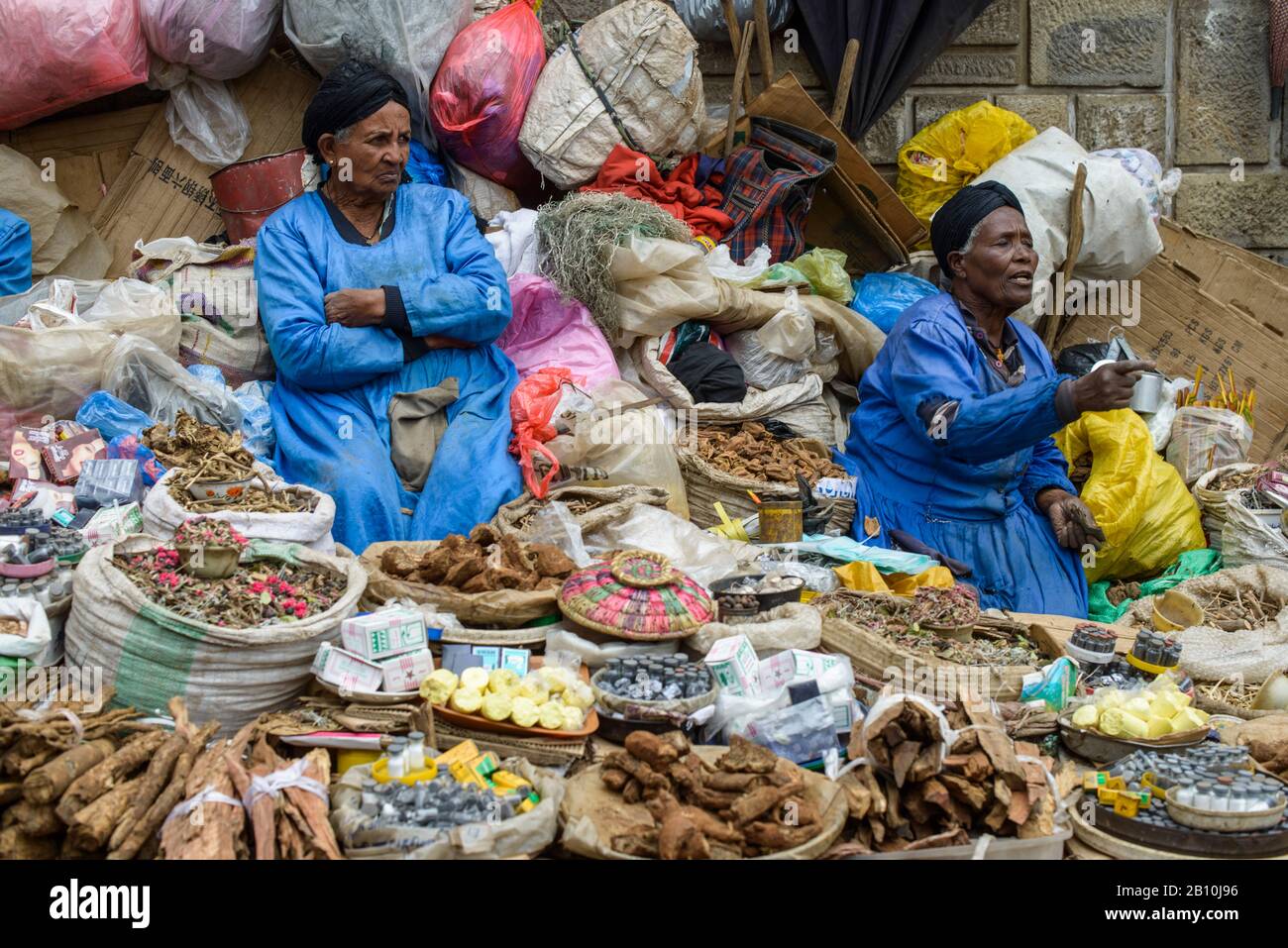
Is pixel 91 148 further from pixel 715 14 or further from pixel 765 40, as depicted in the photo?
pixel 765 40

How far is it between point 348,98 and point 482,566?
6.10 feet

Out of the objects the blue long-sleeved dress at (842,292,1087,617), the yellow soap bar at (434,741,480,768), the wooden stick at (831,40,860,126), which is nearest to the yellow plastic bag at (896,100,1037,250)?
the wooden stick at (831,40,860,126)

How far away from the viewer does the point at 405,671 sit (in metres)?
3.11

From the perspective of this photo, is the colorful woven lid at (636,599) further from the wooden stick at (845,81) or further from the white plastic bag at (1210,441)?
the wooden stick at (845,81)

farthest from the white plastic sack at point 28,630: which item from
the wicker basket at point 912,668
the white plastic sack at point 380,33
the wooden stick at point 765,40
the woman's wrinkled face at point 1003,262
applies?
the wooden stick at point 765,40

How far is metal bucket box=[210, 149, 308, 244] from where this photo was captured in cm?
514

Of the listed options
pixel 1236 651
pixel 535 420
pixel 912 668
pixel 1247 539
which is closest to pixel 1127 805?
pixel 912 668

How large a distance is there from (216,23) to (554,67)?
49.7 inches

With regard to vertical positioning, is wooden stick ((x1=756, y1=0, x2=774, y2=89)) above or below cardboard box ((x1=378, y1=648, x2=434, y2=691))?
above

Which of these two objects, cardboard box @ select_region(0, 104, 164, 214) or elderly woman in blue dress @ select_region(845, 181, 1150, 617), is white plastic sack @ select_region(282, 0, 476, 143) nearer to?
cardboard box @ select_region(0, 104, 164, 214)

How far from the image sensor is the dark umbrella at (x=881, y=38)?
5.79 metres

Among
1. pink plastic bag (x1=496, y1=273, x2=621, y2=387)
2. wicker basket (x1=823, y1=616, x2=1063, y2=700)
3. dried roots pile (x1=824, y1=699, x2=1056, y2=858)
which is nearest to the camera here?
dried roots pile (x1=824, y1=699, x2=1056, y2=858)

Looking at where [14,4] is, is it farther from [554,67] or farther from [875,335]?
[875,335]

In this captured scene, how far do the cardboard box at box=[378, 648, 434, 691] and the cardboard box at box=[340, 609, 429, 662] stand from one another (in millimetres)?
17
